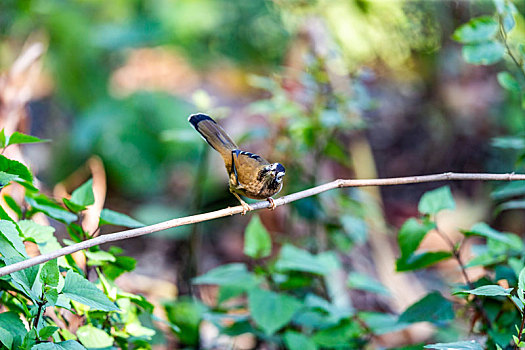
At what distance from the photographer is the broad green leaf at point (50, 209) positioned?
1.19 meters

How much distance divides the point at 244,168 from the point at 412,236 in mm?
473

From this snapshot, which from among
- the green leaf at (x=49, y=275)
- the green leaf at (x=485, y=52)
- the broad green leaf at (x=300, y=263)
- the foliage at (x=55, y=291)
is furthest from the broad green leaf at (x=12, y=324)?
the green leaf at (x=485, y=52)

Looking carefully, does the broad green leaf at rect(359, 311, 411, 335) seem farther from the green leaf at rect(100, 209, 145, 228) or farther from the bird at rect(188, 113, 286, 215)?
the green leaf at rect(100, 209, 145, 228)

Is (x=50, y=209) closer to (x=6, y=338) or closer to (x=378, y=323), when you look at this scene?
(x=6, y=338)

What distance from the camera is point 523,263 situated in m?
1.41

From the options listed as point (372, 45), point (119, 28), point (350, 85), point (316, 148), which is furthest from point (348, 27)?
point (119, 28)

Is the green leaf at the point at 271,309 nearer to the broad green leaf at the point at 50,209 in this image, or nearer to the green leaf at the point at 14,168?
the broad green leaf at the point at 50,209

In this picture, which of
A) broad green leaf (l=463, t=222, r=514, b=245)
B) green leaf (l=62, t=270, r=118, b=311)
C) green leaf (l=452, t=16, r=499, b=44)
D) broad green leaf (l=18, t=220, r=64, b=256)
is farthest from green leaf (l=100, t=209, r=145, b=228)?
green leaf (l=452, t=16, r=499, b=44)

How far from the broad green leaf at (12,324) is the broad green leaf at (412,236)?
91 cm

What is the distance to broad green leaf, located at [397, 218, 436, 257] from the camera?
1414 millimetres

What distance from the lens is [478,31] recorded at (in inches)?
62.2

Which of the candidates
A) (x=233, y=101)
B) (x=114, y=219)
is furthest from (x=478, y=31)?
(x=233, y=101)

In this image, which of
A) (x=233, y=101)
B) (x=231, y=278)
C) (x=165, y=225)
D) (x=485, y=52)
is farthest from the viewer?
(x=233, y=101)

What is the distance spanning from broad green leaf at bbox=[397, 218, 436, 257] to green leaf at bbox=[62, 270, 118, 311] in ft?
2.61
